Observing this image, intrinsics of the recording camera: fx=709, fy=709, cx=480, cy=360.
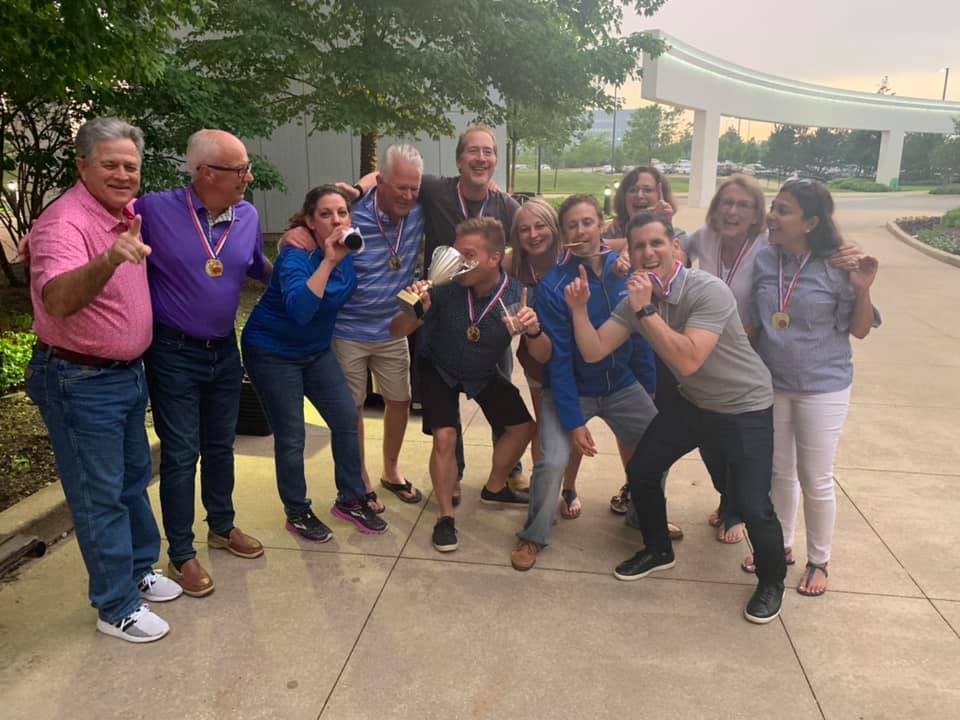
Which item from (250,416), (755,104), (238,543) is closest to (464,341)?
(238,543)

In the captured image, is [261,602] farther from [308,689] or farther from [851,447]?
[851,447]

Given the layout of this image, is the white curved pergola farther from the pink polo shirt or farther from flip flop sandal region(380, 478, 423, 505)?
the pink polo shirt

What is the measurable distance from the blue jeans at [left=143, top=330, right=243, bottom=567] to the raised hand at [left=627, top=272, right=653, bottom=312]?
1770 millimetres

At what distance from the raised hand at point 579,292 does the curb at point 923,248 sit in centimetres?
1541

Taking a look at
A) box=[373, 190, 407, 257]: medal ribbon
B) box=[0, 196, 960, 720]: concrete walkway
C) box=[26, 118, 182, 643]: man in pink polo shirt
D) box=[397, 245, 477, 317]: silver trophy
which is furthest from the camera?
box=[373, 190, 407, 257]: medal ribbon

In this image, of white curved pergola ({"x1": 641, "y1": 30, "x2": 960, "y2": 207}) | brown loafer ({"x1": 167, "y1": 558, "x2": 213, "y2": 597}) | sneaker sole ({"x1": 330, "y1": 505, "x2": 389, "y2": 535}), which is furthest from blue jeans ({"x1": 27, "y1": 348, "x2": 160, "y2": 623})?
white curved pergola ({"x1": 641, "y1": 30, "x2": 960, "y2": 207})

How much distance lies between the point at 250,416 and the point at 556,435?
2654 millimetres

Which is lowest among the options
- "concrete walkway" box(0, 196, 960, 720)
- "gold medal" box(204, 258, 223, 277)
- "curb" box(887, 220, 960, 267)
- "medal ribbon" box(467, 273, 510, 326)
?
"concrete walkway" box(0, 196, 960, 720)

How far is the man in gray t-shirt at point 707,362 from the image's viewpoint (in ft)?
9.53

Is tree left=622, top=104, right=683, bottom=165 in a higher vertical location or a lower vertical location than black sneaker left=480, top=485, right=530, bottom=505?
higher

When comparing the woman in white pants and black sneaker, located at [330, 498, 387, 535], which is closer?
the woman in white pants

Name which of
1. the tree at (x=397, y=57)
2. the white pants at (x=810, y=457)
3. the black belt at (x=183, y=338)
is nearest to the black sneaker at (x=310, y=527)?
the black belt at (x=183, y=338)

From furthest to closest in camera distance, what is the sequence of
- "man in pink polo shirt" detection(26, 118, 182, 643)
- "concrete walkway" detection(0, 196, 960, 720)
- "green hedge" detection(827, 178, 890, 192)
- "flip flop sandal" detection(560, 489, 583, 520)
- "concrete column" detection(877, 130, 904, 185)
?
"concrete column" detection(877, 130, 904, 185)
"green hedge" detection(827, 178, 890, 192)
"flip flop sandal" detection(560, 489, 583, 520)
"concrete walkway" detection(0, 196, 960, 720)
"man in pink polo shirt" detection(26, 118, 182, 643)

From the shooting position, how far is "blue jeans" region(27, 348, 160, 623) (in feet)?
8.64
